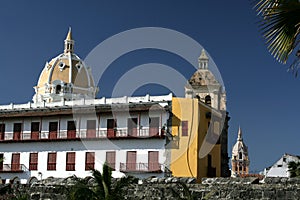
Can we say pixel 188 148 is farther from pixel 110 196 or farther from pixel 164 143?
pixel 110 196

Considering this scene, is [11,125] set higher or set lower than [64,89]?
lower

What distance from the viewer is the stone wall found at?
1484 centimetres

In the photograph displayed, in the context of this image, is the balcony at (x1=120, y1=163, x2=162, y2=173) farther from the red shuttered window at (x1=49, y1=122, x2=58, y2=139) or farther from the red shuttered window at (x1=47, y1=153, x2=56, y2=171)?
the red shuttered window at (x1=49, y1=122, x2=58, y2=139)

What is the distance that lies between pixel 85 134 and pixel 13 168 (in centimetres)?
752

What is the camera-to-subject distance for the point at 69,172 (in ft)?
147

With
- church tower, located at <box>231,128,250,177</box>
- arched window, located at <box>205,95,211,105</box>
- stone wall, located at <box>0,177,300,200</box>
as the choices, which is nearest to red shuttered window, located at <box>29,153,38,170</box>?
arched window, located at <box>205,95,211,105</box>

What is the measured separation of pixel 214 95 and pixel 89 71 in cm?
2723

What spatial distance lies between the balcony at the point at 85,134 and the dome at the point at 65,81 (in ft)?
92.7

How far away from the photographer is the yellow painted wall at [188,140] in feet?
137

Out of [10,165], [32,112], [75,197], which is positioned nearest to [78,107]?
[32,112]

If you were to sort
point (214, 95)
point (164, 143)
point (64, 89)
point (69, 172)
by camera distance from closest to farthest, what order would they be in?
point (164, 143) < point (69, 172) < point (214, 95) < point (64, 89)

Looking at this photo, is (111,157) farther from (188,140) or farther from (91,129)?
(188,140)

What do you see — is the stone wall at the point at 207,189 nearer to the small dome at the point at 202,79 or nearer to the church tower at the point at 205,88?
the church tower at the point at 205,88

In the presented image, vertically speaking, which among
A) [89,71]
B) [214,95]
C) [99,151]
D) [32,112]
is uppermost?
[89,71]
